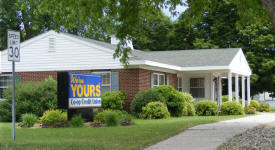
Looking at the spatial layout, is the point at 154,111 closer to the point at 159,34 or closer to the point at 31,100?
the point at 31,100

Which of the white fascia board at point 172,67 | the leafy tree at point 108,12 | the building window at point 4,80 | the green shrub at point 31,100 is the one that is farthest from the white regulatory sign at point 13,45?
the building window at point 4,80

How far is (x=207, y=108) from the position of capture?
23.8m

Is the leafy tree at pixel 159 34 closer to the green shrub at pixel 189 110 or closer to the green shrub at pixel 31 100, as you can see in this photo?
the green shrub at pixel 189 110

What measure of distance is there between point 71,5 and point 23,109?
8.82m

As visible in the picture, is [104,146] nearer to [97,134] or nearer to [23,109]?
[97,134]

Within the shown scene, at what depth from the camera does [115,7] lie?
14031 millimetres

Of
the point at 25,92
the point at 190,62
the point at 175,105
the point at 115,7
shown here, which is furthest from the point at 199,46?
the point at 115,7

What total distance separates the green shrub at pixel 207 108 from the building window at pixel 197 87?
13.5 feet

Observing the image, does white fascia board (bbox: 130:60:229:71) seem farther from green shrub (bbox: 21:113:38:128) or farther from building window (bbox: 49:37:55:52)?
green shrub (bbox: 21:113:38:128)

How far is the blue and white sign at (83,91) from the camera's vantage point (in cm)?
1633

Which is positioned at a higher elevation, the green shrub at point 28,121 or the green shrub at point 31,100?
the green shrub at point 31,100

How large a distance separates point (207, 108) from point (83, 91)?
9.36 metres

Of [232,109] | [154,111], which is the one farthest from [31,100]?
[232,109]

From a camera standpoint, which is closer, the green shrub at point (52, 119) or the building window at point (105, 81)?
the green shrub at point (52, 119)
